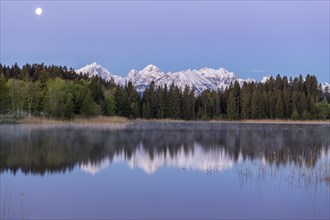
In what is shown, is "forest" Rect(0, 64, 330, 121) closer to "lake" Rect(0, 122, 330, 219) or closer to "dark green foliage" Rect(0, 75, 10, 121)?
"dark green foliage" Rect(0, 75, 10, 121)

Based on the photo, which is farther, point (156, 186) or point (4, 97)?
point (4, 97)

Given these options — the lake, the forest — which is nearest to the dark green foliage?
the forest

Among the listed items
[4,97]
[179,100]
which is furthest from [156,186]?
[179,100]

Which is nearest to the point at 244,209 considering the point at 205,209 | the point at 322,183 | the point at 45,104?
the point at 205,209

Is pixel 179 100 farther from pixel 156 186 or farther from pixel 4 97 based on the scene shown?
pixel 156 186

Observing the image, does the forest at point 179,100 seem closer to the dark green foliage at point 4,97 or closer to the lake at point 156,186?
the dark green foliage at point 4,97

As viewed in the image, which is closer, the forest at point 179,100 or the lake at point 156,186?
the lake at point 156,186

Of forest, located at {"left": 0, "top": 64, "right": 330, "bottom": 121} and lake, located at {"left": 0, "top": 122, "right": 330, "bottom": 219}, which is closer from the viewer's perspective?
lake, located at {"left": 0, "top": 122, "right": 330, "bottom": 219}

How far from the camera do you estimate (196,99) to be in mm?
117438

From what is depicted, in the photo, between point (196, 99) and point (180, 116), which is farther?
point (196, 99)

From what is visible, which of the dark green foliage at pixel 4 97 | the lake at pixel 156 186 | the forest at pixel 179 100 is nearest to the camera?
the lake at pixel 156 186

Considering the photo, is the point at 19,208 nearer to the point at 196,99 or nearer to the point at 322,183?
the point at 322,183

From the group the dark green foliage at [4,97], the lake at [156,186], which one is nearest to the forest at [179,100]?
the dark green foliage at [4,97]

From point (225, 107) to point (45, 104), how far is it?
62289mm
